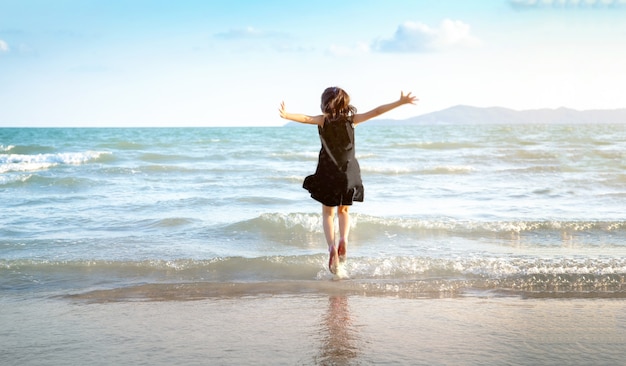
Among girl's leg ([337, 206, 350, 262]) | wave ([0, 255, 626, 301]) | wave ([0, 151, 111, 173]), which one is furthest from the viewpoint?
wave ([0, 151, 111, 173])

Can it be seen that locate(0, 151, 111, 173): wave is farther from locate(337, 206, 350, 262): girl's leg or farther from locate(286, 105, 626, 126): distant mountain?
locate(286, 105, 626, 126): distant mountain

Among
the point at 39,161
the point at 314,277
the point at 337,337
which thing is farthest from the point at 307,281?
the point at 39,161

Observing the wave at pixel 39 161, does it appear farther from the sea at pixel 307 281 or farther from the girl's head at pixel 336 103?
the girl's head at pixel 336 103

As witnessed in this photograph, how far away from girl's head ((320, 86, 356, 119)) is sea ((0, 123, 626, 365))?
1.49 metres

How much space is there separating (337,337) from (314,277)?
2115mm

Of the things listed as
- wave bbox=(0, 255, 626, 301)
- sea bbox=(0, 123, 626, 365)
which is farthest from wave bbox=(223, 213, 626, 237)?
wave bbox=(0, 255, 626, 301)

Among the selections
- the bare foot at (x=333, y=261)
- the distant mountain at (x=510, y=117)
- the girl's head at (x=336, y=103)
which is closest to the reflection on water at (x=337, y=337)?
the bare foot at (x=333, y=261)

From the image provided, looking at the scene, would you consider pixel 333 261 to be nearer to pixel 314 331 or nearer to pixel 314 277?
pixel 314 277

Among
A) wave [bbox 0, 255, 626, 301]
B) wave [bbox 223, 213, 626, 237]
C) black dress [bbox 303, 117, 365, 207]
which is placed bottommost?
wave [bbox 0, 255, 626, 301]

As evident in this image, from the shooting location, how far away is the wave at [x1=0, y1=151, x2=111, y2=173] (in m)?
23.0

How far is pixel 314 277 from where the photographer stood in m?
6.23

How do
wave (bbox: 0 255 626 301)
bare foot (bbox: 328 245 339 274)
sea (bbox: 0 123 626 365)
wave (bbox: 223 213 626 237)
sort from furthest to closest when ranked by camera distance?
wave (bbox: 223 213 626 237) < bare foot (bbox: 328 245 339 274) < wave (bbox: 0 255 626 301) < sea (bbox: 0 123 626 365)

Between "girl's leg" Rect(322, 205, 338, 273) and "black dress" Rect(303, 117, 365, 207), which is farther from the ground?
"black dress" Rect(303, 117, 365, 207)

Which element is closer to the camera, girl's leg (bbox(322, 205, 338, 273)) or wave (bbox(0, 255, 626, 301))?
wave (bbox(0, 255, 626, 301))
